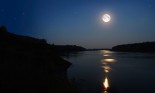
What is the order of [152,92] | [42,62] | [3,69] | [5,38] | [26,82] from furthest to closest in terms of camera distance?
[5,38]
[42,62]
[152,92]
[3,69]
[26,82]

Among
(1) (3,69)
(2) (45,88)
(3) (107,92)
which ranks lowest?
(3) (107,92)

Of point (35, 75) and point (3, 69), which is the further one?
point (35, 75)

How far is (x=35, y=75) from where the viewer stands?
73.1ft

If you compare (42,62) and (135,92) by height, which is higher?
(42,62)

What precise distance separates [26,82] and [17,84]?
1.32 metres

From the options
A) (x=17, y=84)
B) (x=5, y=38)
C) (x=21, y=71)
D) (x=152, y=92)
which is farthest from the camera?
(x=5, y=38)

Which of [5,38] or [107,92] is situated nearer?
[107,92]

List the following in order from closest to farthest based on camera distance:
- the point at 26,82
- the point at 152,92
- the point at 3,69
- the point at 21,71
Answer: the point at 26,82 → the point at 3,69 → the point at 21,71 → the point at 152,92

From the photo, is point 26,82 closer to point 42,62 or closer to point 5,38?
point 42,62

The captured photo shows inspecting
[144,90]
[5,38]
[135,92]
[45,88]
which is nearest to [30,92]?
[45,88]

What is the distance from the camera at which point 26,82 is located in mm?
18781

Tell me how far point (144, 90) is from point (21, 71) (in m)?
22.0

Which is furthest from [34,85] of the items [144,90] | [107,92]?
[144,90]

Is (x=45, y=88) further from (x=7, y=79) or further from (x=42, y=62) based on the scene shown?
(x=42, y=62)
